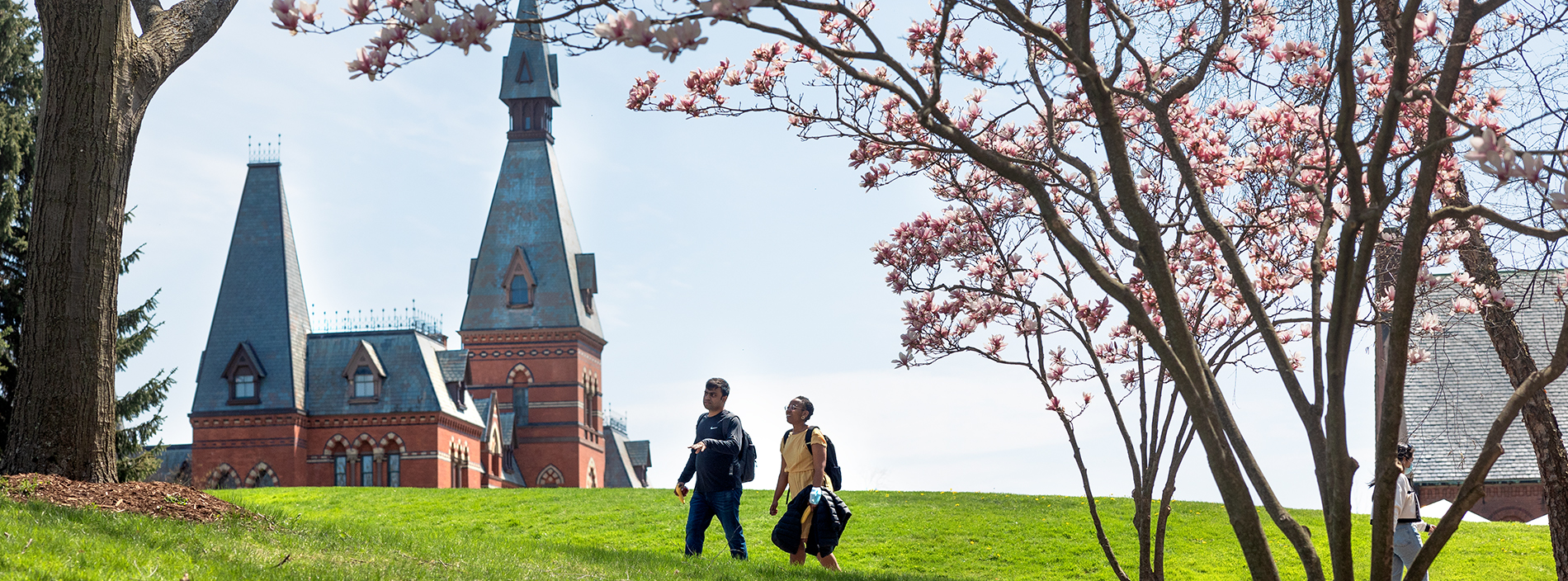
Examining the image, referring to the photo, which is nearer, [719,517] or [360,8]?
[360,8]

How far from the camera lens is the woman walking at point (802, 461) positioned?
1030 centimetres

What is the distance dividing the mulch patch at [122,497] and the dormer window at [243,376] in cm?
4634

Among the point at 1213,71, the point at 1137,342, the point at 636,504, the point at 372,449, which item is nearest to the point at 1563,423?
the point at 636,504

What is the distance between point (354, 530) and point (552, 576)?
2.42 meters

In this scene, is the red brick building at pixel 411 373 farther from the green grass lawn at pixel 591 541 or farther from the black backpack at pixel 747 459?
the black backpack at pixel 747 459

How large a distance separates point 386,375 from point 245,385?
5499 mm

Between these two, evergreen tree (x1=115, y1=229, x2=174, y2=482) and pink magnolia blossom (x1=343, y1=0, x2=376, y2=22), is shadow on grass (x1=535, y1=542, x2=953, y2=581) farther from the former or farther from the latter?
evergreen tree (x1=115, y1=229, x2=174, y2=482)

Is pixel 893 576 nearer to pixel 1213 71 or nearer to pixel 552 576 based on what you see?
pixel 552 576

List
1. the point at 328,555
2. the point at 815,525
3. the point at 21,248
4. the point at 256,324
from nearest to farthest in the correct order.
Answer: the point at 328,555 → the point at 815,525 → the point at 21,248 → the point at 256,324

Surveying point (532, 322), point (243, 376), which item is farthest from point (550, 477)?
point (243, 376)

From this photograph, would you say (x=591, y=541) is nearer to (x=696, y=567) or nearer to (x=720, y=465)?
(x=720, y=465)

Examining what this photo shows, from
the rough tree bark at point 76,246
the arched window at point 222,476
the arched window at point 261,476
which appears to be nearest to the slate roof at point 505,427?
the arched window at point 261,476

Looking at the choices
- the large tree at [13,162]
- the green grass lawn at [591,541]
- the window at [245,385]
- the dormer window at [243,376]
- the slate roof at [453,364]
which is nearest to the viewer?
the green grass lawn at [591,541]

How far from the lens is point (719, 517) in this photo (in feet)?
35.1
